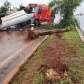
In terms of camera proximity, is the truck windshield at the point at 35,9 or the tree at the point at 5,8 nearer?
the truck windshield at the point at 35,9

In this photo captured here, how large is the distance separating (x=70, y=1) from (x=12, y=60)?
21046mm

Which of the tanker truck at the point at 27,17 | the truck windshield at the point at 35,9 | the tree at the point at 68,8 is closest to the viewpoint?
the tanker truck at the point at 27,17

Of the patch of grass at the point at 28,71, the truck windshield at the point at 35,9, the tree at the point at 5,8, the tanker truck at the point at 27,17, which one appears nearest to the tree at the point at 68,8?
the tanker truck at the point at 27,17

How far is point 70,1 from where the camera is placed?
3197 centimetres

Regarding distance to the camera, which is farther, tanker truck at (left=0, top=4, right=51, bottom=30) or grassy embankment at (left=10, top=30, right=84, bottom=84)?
tanker truck at (left=0, top=4, right=51, bottom=30)

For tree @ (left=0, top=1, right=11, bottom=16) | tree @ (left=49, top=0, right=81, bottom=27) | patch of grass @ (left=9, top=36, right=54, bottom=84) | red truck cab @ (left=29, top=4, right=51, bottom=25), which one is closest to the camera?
patch of grass @ (left=9, top=36, right=54, bottom=84)

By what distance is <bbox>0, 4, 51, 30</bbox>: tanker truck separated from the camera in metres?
25.3

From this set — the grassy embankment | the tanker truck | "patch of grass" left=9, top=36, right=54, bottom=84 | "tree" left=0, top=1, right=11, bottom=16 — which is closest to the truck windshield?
the tanker truck

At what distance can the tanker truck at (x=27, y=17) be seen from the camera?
2533 centimetres

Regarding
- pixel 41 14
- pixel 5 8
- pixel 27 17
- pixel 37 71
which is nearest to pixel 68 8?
pixel 41 14

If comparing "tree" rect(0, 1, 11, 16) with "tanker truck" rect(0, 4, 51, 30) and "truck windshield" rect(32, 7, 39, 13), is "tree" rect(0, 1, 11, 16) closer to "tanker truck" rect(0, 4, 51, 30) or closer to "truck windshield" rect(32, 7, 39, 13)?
"tanker truck" rect(0, 4, 51, 30)

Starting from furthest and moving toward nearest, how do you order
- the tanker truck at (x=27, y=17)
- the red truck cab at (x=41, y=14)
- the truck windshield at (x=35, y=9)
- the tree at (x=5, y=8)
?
the tree at (x=5, y=8) → the truck windshield at (x=35, y=9) → the red truck cab at (x=41, y=14) → the tanker truck at (x=27, y=17)

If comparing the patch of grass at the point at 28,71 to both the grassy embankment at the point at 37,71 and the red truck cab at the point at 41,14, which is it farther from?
the red truck cab at the point at 41,14

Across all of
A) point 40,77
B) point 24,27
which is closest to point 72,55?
point 40,77
